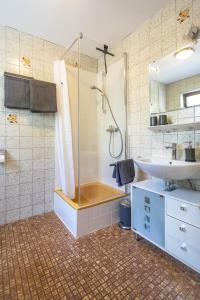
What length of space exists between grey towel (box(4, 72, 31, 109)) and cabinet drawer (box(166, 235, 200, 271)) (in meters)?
2.12

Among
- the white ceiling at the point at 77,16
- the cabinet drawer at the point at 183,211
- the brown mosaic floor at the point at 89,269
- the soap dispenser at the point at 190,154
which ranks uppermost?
the white ceiling at the point at 77,16

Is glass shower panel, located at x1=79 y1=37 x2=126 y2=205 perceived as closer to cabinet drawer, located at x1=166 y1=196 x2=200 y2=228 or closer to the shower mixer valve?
the shower mixer valve

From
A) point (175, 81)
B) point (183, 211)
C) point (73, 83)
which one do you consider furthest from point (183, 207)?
point (73, 83)

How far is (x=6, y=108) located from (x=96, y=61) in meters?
1.62

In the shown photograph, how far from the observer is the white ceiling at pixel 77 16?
1.67m

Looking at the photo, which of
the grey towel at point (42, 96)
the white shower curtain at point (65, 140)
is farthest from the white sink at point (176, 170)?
the grey towel at point (42, 96)

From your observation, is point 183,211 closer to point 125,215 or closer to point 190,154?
point 190,154

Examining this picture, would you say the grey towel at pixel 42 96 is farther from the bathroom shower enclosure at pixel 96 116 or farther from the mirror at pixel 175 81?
the mirror at pixel 175 81

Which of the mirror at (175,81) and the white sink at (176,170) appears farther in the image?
the mirror at (175,81)

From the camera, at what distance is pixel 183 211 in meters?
1.28

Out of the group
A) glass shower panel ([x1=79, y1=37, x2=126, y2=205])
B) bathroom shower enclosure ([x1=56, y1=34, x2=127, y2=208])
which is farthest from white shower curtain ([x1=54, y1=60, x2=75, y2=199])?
glass shower panel ([x1=79, y1=37, x2=126, y2=205])

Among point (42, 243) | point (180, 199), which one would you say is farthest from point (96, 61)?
point (42, 243)

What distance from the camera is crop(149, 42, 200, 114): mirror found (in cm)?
154

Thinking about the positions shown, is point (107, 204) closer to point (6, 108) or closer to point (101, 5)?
point (6, 108)
